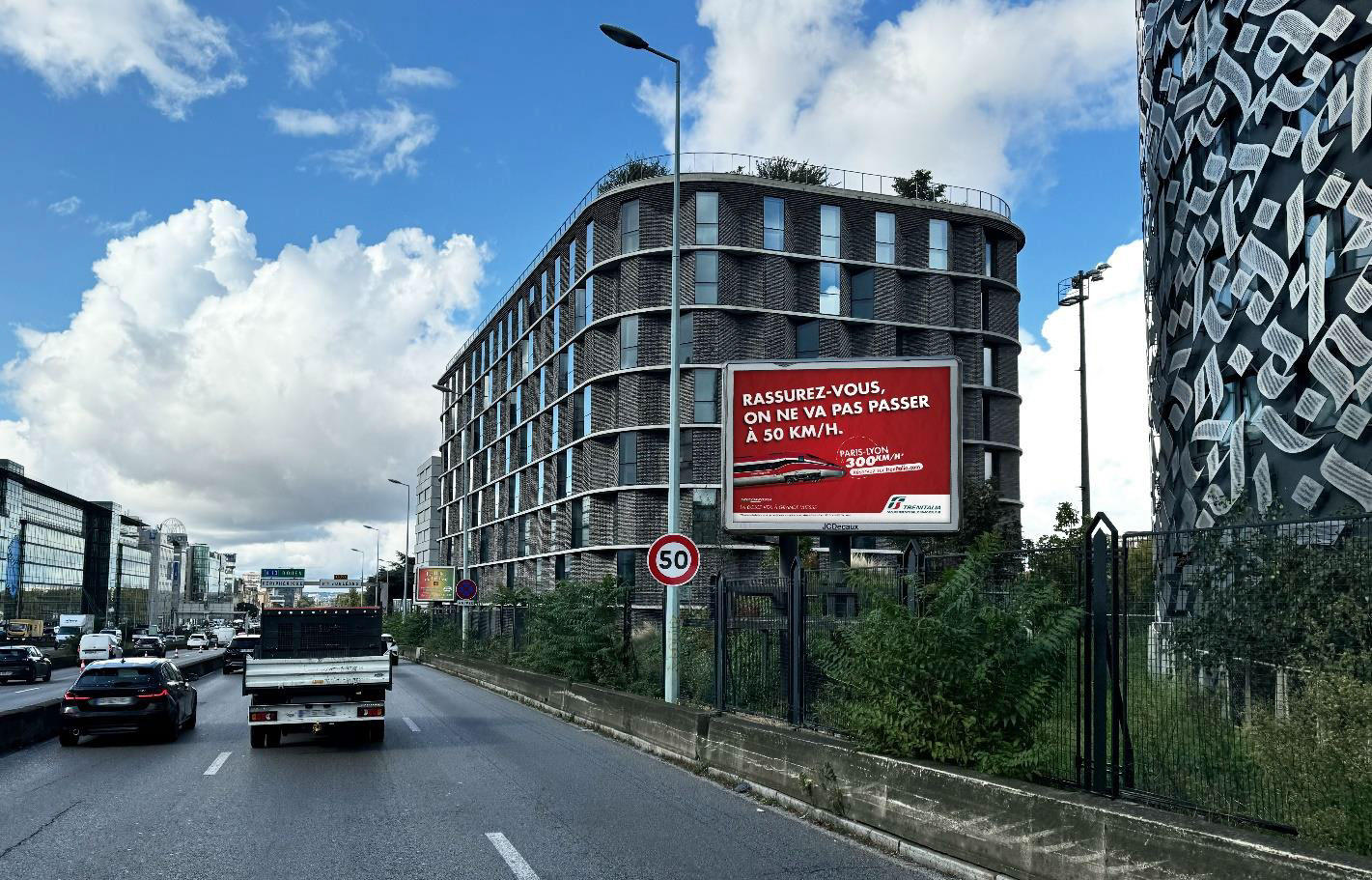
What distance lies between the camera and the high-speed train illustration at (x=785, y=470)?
22.5 m

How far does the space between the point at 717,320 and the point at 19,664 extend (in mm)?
35252

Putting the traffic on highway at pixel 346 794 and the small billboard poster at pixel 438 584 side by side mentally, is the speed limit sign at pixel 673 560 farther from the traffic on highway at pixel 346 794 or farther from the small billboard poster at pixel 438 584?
the small billboard poster at pixel 438 584

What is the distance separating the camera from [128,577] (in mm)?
181375

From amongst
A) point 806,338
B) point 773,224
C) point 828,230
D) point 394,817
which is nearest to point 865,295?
point 828,230

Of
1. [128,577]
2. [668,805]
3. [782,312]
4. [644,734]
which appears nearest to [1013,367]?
[782,312]

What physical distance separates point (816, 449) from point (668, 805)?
466 inches

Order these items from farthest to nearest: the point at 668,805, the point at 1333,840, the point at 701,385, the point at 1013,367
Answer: the point at 1013,367 < the point at 701,385 < the point at 668,805 < the point at 1333,840

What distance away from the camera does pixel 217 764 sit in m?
15.7

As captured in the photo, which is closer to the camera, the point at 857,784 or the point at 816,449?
the point at 857,784

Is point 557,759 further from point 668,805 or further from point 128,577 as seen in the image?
point 128,577

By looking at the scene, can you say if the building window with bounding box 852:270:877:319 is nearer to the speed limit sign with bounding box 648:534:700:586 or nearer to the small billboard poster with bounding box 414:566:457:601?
the small billboard poster with bounding box 414:566:457:601

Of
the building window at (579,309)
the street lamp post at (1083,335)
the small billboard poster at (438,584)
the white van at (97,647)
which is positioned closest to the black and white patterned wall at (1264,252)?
the street lamp post at (1083,335)

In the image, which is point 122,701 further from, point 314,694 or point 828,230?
point 828,230

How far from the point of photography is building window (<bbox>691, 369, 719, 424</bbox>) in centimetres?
6050
